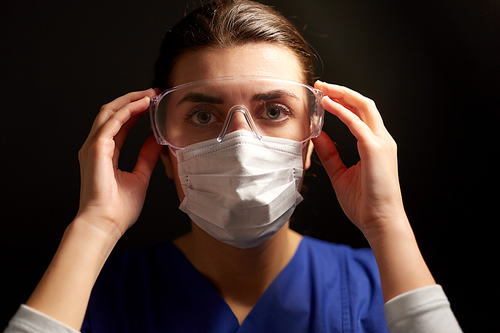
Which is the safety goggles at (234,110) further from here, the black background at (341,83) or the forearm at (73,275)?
the black background at (341,83)

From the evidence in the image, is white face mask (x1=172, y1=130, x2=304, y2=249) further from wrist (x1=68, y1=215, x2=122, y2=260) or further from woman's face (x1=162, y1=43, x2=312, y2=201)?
wrist (x1=68, y1=215, x2=122, y2=260)

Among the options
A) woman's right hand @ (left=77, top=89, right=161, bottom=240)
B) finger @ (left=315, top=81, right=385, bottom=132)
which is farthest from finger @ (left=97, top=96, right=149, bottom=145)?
finger @ (left=315, top=81, right=385, bottom=132)

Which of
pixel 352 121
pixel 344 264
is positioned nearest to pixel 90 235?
pixel 352 121

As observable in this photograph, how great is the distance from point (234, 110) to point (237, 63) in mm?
196

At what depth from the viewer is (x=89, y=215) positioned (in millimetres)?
1356

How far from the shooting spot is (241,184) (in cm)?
135

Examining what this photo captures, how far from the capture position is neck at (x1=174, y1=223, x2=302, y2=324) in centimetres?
169

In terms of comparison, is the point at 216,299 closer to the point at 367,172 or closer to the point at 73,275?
the point at 73,275

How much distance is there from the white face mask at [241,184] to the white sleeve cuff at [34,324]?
0.59 m

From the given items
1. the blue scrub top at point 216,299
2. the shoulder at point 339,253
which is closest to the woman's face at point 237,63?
the blue scrub top at point 216,299

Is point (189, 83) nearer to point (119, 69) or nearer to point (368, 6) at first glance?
point (119, 69)

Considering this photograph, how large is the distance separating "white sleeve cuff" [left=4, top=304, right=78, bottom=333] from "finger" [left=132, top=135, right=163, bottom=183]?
65 cm

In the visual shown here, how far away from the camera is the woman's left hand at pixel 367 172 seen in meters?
1.37

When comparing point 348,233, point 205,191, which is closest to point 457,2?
point 348,233
